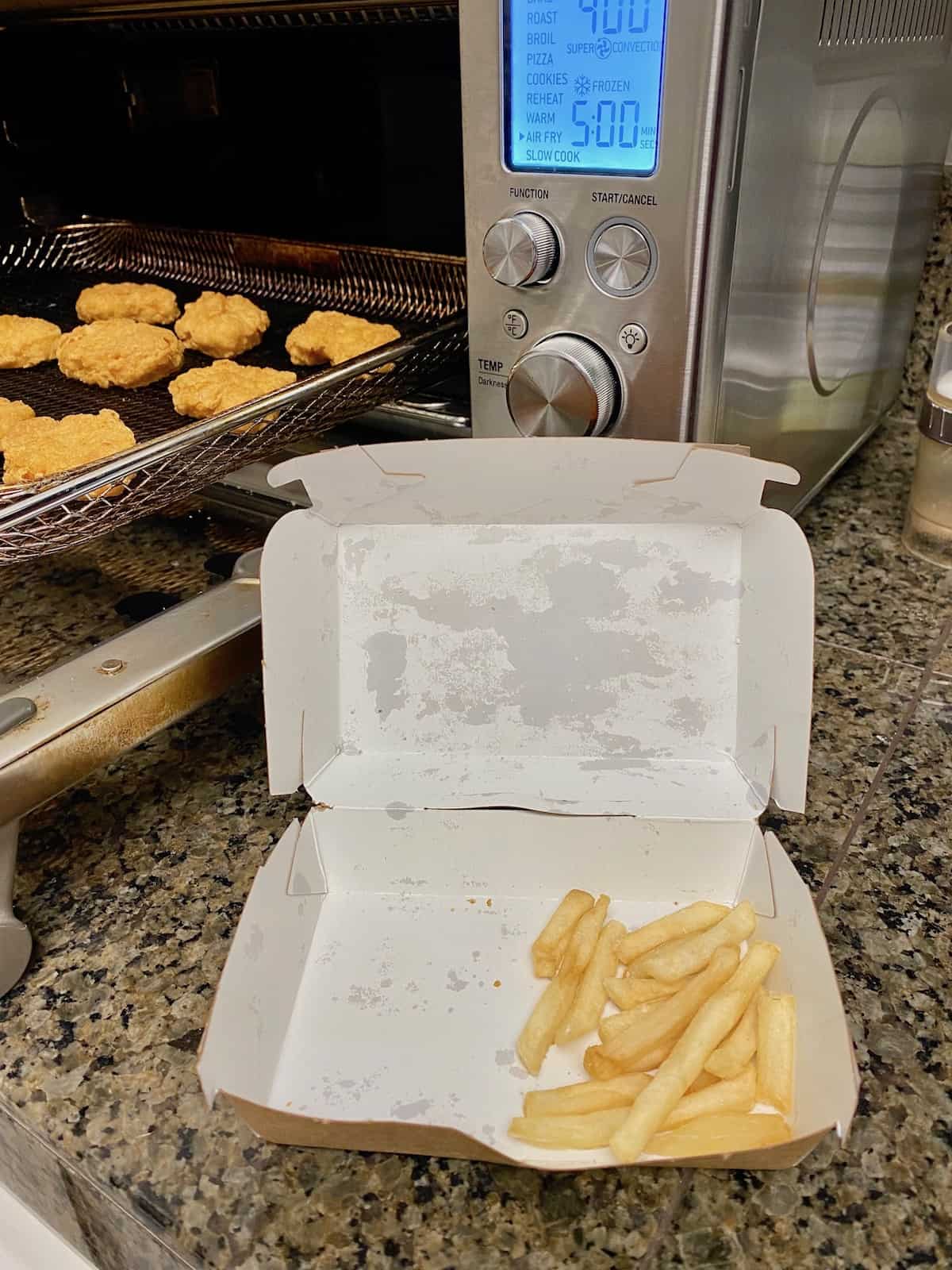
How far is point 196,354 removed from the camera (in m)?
1.24

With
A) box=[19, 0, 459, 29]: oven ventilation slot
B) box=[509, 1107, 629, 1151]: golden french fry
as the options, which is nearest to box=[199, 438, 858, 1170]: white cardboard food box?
box=[509, 1107, 629, 1151]: golden french fry

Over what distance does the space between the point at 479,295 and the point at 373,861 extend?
48 cm

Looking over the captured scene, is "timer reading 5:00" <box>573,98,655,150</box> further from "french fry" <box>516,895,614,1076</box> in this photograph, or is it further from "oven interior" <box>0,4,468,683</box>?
"french fry" <box>516,895,614,1076</box>

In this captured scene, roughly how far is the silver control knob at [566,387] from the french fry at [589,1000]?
0.42m

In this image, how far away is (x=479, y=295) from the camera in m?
0.83

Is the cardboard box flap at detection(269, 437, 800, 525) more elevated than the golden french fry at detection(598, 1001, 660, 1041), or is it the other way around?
the cardboard box flap at detection(269, 437, 800, 525)

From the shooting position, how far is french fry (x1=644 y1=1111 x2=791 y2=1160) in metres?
0.48

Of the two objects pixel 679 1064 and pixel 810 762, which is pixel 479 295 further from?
pixel 679 1064

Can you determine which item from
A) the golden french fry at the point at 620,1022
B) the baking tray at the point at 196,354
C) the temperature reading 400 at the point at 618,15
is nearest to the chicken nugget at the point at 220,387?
the baking tray at the point at 196,354

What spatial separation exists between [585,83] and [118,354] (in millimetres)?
655

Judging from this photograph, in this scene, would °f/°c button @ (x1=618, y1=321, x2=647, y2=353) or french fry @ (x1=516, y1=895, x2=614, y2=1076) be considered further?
°f/°c button @ (x1=618, y1=321, x2=647, y2=353)

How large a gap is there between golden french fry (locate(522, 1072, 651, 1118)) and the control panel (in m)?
0.49

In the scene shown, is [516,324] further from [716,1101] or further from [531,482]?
[716,1101]

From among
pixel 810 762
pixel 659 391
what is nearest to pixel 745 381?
pixel 659 391
